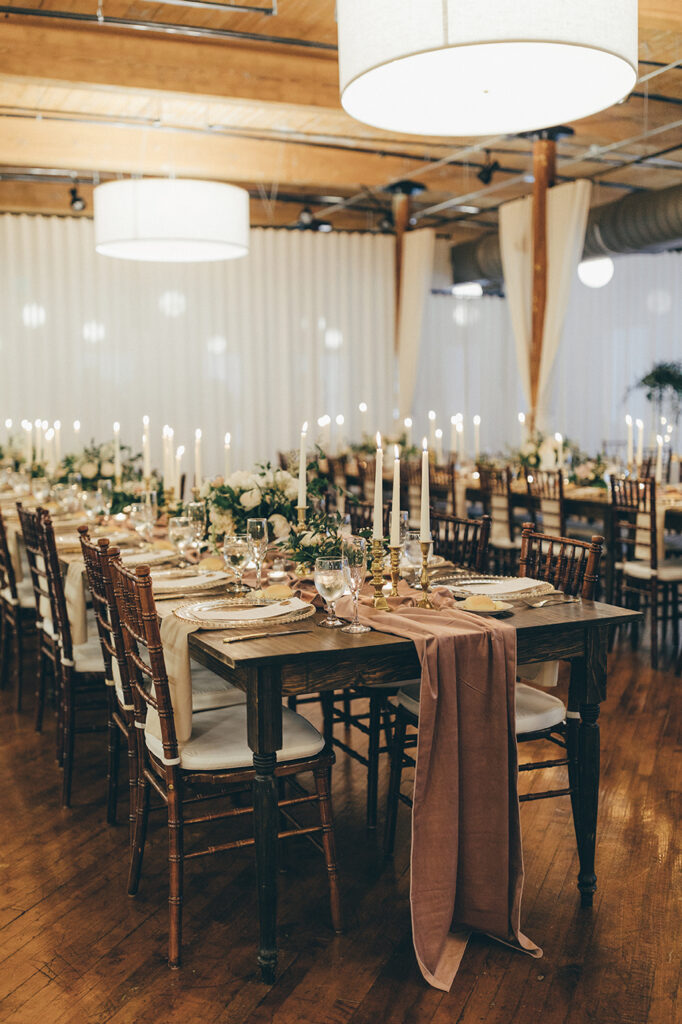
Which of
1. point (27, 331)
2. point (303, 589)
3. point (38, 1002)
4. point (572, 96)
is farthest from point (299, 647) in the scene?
point (27, 331)

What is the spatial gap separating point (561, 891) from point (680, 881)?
0.36 metres

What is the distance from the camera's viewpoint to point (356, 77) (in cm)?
249

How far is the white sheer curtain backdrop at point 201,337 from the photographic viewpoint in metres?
10.2

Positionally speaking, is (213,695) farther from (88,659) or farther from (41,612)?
(41,612)

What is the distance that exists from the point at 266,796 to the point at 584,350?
11.8m

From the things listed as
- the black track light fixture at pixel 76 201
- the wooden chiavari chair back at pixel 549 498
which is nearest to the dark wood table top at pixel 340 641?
the wooden chiavari chair back at pixel 549 498

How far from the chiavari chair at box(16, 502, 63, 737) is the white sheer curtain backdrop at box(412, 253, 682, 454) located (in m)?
8.88

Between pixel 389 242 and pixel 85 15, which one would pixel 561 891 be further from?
pixel 389 242

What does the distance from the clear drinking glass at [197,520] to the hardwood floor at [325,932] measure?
103 cm

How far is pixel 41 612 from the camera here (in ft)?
13.6

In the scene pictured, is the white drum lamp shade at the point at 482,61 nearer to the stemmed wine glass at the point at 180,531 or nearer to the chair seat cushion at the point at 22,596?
the stemmed wine glass at the point at 180,531

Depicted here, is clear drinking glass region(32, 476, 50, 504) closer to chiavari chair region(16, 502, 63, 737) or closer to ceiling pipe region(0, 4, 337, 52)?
chiavari chair region(16, 502, 63, 737)

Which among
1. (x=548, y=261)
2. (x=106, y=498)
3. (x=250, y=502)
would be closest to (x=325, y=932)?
(x=250, y=502)

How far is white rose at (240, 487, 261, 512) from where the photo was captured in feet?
12.1
